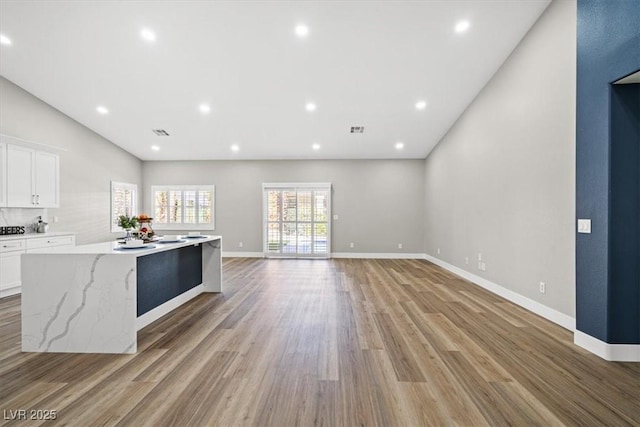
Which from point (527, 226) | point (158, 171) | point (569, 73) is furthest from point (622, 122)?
point (158, 171)

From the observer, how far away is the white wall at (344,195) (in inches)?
326

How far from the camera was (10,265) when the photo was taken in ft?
14.2

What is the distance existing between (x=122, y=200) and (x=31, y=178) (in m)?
2.96

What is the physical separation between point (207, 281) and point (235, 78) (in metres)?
3.41

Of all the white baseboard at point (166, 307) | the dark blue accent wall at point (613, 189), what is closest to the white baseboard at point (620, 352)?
the dark blue accent wall at point (613, 189)

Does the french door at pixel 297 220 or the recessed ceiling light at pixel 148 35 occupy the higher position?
the recessed ceiling light at pixel 148 35

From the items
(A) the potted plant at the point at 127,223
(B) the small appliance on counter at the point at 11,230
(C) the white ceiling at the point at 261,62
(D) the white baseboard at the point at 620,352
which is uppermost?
(C) the white ceiling at the point at 261,62

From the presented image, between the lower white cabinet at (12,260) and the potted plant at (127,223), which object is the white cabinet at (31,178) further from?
the potted plant at (127,223)

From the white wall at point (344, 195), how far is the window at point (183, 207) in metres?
0.21

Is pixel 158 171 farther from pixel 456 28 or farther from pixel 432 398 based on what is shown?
pixel 432 398

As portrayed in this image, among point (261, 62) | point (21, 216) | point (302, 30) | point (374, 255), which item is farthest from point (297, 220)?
point (21, 216)

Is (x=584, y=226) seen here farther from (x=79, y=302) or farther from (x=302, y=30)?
(x=79, y=302)

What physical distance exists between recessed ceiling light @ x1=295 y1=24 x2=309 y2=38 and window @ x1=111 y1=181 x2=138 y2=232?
637 cm

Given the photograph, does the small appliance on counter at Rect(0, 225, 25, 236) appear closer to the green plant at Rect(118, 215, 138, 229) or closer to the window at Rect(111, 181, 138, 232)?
the window at Rect(111, 181, 138, 232)
